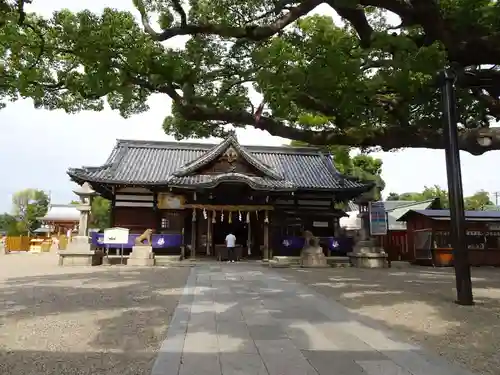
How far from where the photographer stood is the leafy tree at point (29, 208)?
5366 centimetres

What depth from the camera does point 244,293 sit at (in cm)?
1000

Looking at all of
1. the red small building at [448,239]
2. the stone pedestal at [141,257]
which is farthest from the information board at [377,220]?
the stone pedestal at [141,257]

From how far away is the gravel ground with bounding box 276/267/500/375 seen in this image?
5156mm

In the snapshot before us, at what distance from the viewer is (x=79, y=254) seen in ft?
57.5

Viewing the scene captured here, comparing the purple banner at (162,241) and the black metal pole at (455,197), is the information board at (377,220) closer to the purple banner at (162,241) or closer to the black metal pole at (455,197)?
the purple banner at (162,241)

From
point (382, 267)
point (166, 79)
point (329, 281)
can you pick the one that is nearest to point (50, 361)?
point (166, 79)

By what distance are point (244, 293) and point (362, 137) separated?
4978 millimetres

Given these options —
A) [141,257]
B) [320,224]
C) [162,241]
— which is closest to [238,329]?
[141,257]

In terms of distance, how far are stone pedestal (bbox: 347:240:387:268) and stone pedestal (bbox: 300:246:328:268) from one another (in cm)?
159

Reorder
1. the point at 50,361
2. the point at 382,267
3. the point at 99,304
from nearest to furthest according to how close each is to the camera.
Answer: the point at 50,361 < the point at 99,304 < the point at 382,267

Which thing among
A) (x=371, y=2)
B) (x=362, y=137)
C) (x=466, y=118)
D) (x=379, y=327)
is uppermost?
(x=371, y=2)

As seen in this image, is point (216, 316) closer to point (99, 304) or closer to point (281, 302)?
point (281, 302)

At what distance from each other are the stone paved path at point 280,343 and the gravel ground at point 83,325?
0.39m

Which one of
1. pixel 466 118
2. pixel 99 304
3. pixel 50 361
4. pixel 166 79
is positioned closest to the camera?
pixel 50 361
